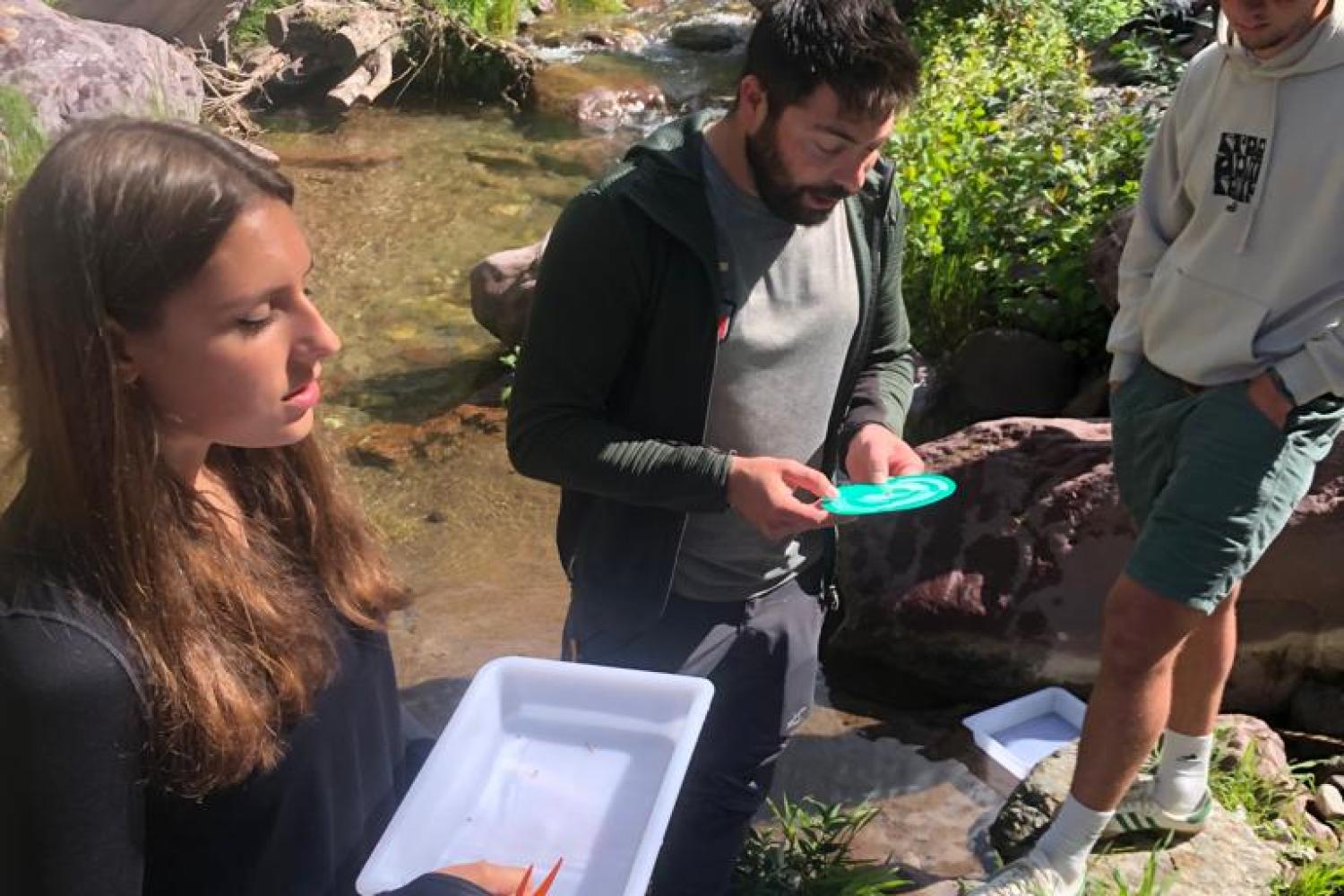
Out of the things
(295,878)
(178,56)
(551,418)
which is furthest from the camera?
(178,56)

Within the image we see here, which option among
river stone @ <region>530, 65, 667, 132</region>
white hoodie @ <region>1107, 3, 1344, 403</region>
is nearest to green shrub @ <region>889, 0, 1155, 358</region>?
white hoodie @ <region>1107, 3, 1344, 403</region>

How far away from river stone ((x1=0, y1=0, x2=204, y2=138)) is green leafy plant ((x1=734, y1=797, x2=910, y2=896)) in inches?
196

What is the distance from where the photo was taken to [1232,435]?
104 inches

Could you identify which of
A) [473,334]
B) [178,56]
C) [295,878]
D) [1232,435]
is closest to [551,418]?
[295,878]

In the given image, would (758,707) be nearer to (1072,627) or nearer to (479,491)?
(1072,627)

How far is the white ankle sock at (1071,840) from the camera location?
9.13ft

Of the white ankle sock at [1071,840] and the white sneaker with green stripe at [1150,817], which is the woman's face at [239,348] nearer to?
the white ankle sock at [1071,840]

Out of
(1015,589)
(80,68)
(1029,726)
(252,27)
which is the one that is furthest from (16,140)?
(1029,726)

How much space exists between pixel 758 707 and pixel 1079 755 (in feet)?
2.21

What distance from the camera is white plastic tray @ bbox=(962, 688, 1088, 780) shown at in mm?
3576

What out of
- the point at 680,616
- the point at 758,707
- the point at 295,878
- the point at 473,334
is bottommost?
the point at 473,334

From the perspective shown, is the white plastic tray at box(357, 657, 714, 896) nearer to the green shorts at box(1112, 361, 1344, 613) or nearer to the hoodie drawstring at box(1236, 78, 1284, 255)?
the green shorts at box(1112, 361, 1344, 613)

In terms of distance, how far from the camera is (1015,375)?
486 cm

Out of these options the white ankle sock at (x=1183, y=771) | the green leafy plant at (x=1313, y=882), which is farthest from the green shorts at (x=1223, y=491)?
the green leafy plant at (x=1313, y=882)
